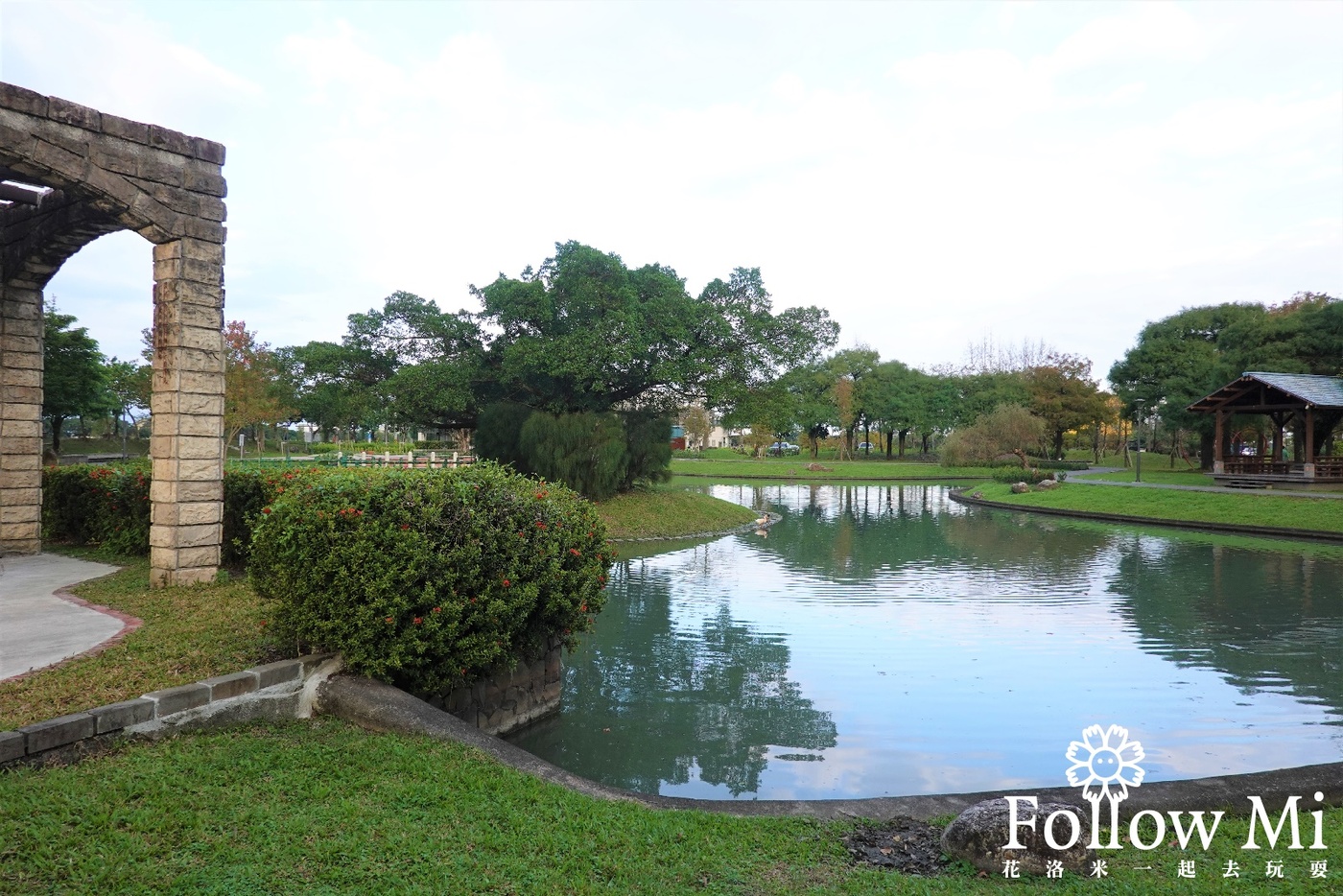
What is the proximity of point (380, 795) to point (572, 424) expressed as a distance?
1638 centimetres

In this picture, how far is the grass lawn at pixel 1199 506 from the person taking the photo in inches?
797

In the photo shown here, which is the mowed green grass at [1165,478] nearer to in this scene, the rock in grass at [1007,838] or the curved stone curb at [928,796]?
the curved stone curb at [928,796]

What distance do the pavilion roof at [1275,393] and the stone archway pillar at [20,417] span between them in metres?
31.8

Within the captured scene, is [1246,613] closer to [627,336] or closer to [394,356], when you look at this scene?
[627,336]

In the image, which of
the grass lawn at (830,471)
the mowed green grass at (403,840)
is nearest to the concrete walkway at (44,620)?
the mowed green grass at (403,840)

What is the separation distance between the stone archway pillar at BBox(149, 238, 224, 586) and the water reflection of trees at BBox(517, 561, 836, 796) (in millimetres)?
4003

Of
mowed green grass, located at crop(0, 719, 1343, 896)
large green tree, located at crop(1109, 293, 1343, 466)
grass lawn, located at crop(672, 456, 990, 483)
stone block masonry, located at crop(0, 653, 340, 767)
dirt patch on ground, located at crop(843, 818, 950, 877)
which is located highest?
large green tree, located at crop(1109, 293, 1343, 466)

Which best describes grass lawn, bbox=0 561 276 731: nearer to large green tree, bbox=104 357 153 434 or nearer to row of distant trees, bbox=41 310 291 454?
row of distant trees, bbox=41 310 291 454

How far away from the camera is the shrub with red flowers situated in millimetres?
5215

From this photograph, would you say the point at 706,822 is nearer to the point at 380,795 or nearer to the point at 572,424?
the point at 380,795

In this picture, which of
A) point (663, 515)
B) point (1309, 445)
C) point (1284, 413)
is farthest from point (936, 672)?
point (1284, 413)

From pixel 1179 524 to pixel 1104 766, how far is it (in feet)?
67.3

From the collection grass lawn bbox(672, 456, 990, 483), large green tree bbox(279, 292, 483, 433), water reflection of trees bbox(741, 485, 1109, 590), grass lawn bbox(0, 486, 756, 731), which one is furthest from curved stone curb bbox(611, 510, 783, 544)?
grass lawn bbox(672, 456, 990, 483)

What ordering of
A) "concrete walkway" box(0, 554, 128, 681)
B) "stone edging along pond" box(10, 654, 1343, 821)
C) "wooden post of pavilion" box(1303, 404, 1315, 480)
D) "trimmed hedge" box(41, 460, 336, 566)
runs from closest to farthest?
"stone edging along pond" box(10, 654, 1343, 821) < "concrete walkway" box(0, 554, 128, 681) < "trimmed hedge" box(41, 460, 336, 566) < "wooden post of pavilion" box(1303, 404, 1315, 480)
